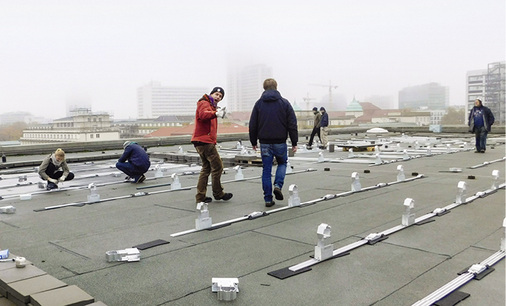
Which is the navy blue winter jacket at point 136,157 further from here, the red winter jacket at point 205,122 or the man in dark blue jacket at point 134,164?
the red winter jacket at point 205,122

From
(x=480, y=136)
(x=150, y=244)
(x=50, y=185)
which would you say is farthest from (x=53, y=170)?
(x=480, y=136)

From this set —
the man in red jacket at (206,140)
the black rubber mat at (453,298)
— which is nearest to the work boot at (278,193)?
the man in red jacket at (206,140)

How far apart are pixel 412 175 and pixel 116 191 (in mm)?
7011

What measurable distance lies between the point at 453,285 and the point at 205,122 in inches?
197

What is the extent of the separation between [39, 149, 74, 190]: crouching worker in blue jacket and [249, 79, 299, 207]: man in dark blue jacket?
195 inches

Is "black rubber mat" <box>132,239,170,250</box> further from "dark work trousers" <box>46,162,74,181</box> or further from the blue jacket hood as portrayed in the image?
"dark work trousers" <box>46,162,74,181</box>

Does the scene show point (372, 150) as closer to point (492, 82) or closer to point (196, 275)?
point (196, 275)

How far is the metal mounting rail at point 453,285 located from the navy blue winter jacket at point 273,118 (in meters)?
3.77

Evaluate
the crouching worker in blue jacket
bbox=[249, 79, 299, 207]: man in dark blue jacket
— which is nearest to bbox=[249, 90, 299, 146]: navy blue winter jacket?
bbox=[249, 79, 299, 207]: man in dark blue jacket

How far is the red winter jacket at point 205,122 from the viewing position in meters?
7.84

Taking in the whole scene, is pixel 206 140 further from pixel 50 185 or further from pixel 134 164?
pixel 50 185

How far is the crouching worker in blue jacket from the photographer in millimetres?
10234

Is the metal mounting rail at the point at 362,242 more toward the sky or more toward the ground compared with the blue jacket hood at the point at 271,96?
more toward the ground

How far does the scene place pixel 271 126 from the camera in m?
7.75
